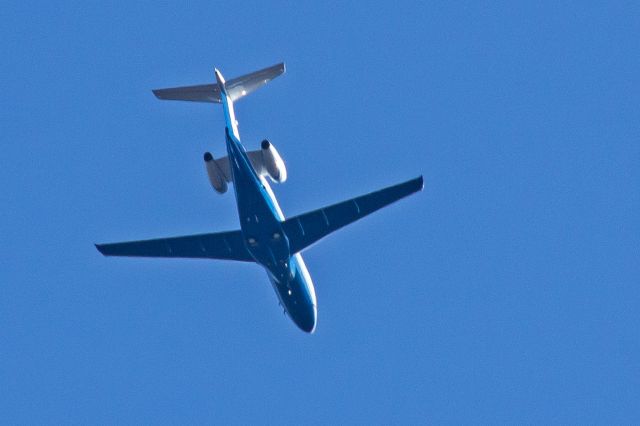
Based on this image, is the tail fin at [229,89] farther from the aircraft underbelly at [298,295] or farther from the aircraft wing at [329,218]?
the aircraft underbelly at [298,295]

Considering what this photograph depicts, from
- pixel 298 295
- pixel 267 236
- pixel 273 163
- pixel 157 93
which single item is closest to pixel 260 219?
pixel 267 236

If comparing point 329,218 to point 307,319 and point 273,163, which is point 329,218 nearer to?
point 273,163

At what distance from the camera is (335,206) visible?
50312 millimetres

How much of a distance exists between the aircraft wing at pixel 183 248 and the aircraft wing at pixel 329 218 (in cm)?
229

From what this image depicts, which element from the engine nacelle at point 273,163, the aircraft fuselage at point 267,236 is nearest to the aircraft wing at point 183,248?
the aircraft fuselage at point 267,236

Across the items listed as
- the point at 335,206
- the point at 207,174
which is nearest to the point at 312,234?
the point at 335,206

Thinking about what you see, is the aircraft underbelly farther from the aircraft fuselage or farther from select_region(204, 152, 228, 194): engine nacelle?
select_region(204, 152, 228, 194): engine nacelle

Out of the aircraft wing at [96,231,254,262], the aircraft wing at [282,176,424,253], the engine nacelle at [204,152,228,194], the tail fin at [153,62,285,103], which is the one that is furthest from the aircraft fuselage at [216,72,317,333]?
the engine nacelle at [204,152,228,194]

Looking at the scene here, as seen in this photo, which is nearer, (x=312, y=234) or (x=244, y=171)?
(x=244, y=171)

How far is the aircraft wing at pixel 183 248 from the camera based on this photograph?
51844mm

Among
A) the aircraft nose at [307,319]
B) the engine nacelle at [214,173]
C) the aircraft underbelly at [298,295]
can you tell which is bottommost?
the aircraft nose at [307,319]

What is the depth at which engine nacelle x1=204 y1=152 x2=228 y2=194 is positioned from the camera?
5084 centimetres

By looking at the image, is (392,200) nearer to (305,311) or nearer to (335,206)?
→ (335,206)

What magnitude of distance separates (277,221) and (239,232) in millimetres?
1887
